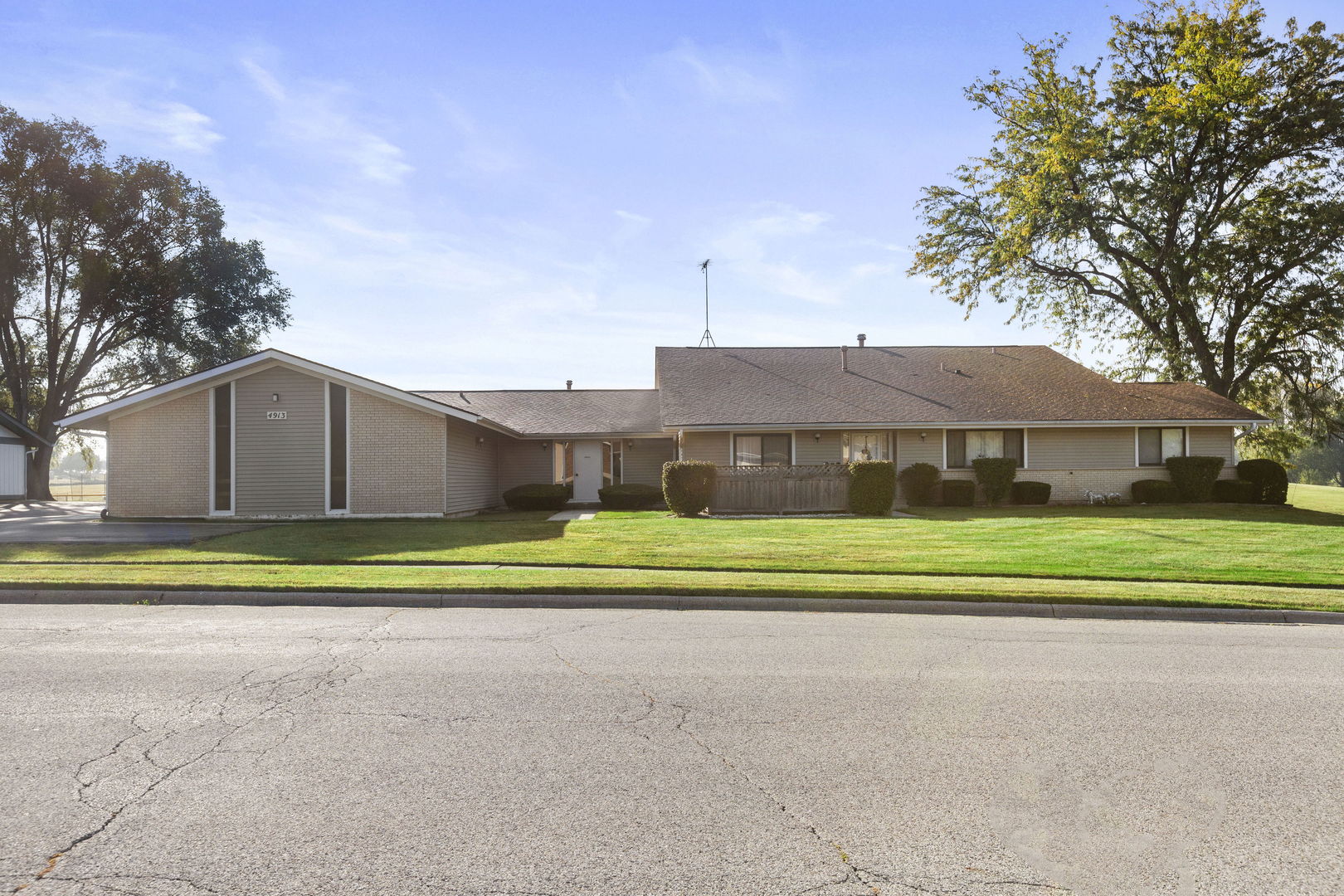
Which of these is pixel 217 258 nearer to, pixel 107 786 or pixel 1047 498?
pixel 1047 498

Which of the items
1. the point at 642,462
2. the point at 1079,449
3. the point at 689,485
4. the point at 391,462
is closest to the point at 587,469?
the point at 642,462

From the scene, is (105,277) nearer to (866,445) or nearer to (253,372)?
(253,372)

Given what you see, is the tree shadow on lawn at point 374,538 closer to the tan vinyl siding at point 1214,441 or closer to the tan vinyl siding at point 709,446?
the tan vinyl siding at point 709,446

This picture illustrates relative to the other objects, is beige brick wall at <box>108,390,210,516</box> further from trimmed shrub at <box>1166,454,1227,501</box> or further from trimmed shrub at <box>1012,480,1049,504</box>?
trimmed shrub at <box>1166,454,1227,501</box>

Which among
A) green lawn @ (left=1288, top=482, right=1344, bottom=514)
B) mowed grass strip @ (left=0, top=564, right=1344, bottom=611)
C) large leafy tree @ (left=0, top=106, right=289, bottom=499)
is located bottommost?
green lawn @ (left=1288, top=482, right=1344, bottom=514)

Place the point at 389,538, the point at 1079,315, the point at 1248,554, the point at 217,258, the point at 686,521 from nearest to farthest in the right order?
the point at 1248,554 < the point at 389,538 < the point at 686,521 < the point at 1079,315 < the point at 217,258

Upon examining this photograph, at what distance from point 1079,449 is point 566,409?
58.4ft

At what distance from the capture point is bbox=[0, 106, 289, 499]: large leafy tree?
39.7 meters

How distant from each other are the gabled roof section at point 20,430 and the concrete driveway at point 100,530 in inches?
664

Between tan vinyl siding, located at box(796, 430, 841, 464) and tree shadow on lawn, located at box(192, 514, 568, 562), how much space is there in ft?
32.0

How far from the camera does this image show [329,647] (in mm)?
7816

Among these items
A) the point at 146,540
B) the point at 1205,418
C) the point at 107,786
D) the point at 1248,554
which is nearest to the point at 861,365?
the point at 1205,418

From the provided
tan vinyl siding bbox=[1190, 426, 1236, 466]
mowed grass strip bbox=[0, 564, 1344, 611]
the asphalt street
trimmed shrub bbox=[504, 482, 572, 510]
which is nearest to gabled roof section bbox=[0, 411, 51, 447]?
trimmed shrub bbox=[504, 482, 572, 510]

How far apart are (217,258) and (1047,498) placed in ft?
131
